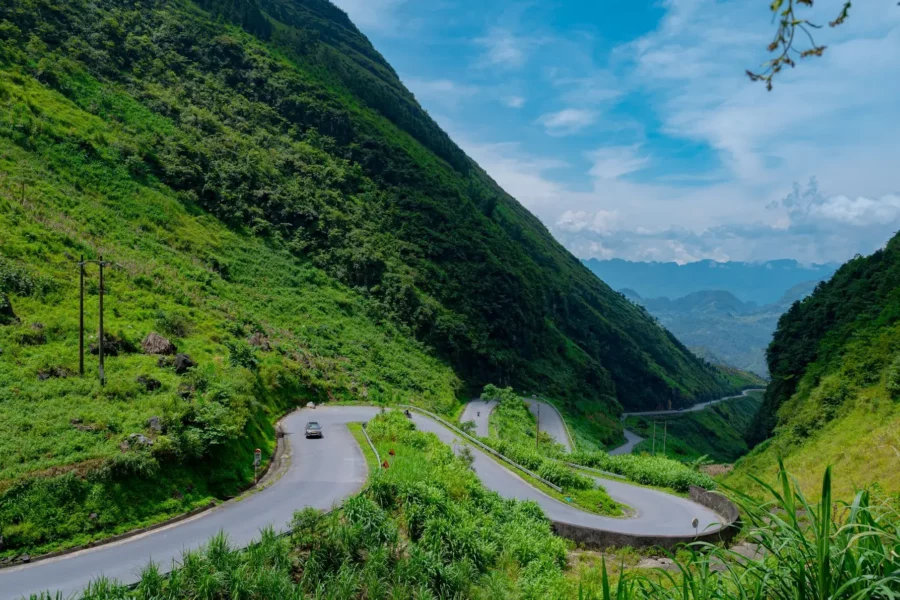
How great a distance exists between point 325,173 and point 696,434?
8752 cm

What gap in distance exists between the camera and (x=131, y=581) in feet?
40.2

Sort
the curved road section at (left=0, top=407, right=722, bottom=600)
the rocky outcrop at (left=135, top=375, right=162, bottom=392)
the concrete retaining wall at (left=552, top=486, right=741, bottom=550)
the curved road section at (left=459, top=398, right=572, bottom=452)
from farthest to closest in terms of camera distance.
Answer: the curved road section at (left=459, top=398, right=572, bottom=452), the rocky outcrop at (left=135, top=375, right=162, bottom=392), the concrete retaining wall at (left=552, top=486, right=741, bottom=550), the curved road section at (left=0, top=407, right=722, bottom=600)

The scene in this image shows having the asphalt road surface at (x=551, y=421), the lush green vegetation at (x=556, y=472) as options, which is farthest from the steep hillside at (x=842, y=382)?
the asphalt road surface at (x=551, y=421)

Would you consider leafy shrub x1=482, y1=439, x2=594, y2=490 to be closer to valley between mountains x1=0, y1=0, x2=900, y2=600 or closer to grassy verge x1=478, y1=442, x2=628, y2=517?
valley between mountains x1=0, y1=0, x2=900, y2=600

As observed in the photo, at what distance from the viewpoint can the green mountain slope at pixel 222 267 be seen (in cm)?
1942

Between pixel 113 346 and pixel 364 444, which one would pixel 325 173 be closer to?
pixel 113 346

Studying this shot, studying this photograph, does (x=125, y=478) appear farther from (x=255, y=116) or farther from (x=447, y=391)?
(x=255, y=116)

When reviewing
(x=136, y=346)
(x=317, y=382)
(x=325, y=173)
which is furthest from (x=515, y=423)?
(x=325, y=173)

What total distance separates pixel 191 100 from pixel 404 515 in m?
80.7

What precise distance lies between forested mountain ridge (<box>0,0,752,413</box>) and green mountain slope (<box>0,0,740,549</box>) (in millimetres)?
424

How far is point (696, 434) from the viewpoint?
98.9 meters

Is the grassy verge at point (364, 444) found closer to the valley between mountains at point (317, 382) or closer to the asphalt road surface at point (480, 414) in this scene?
the valley between mountains at point (317, 382)

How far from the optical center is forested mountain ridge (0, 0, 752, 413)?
63750 millimetres

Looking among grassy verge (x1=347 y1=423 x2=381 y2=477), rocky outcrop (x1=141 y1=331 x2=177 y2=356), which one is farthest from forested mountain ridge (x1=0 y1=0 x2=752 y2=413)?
rocky outcrop (x1=141 y1=331 x2=177 y2=356)
